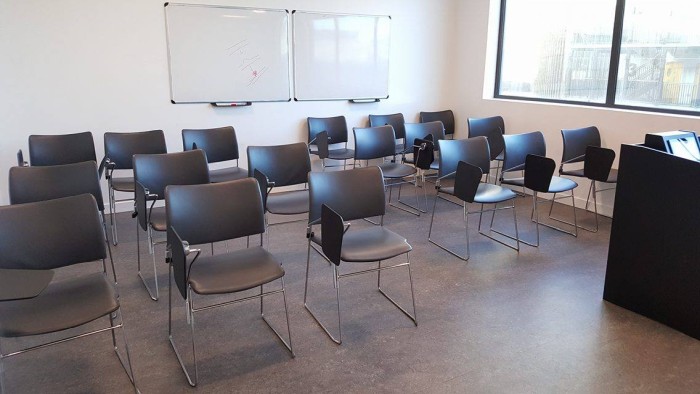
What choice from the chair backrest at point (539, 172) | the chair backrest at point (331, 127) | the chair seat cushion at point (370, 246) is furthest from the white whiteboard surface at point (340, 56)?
the chair seat cushion at point (370, 246)

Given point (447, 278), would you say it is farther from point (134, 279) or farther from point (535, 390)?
point (134, 279)

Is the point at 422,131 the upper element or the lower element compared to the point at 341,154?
upper

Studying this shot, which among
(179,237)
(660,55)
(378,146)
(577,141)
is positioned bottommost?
(179,237)

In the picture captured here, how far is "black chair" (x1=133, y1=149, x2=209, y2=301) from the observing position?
3.55 meters

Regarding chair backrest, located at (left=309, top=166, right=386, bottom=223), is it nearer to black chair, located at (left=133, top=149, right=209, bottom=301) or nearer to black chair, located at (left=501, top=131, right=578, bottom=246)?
black chair, located at (left=133, top=149, right=209, bottom=301)

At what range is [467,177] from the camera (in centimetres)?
407

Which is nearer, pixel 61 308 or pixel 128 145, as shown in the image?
pixel 61 308

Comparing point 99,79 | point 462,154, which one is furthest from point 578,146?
point 99,79

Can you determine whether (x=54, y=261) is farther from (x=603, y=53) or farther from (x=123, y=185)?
(x=603, y=53)

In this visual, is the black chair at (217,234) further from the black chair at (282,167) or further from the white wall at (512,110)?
the white wall at (512,110)

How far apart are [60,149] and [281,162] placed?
204 cm

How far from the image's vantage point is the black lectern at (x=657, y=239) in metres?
2.89

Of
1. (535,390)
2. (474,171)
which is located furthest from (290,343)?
(474,171)

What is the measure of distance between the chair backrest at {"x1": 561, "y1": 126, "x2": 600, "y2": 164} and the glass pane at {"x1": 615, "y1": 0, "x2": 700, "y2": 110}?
50cm
